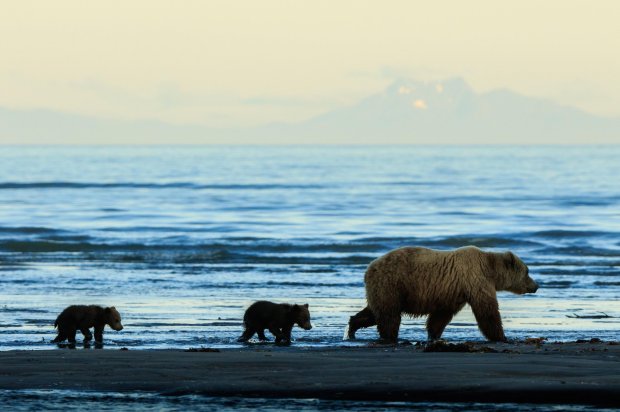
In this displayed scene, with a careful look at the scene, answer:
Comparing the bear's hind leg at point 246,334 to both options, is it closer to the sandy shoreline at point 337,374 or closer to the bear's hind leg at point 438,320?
the bear's hind leg at point 438,320

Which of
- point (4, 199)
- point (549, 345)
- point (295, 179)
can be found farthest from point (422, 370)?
point (295, 179)

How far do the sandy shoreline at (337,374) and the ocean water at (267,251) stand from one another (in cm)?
279

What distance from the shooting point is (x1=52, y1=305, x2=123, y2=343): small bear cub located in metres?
15.7

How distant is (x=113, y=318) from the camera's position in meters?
16.0

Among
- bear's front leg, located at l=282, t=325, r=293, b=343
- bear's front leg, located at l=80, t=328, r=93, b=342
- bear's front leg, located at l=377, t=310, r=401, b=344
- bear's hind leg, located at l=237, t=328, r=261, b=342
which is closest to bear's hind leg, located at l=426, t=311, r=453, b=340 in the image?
bear's front leg, located at l=377, t=310, r=401, b=344

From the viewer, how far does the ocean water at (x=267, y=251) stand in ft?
57.8

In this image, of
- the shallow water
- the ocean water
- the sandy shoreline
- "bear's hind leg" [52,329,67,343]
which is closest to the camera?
the shallow water

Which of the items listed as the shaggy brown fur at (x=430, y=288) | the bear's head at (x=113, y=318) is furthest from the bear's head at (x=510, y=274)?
the bear's head at (x=113, y=318)

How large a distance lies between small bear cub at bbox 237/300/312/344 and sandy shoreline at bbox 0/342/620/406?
10.8ft

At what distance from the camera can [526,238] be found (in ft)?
127

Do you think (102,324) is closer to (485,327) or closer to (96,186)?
(485,327)

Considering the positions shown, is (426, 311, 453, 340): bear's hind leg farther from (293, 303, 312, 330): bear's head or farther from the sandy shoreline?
the sandy shoreline

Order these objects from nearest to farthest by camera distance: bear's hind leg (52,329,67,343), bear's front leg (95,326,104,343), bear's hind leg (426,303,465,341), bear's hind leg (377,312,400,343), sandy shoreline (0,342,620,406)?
1. sandy shoreline (0,342,620,406)
2. bear's hind leg (377,312,400,343)
3. bear's hind leg (426,303,465,341)
4. bear's hind leg (52,329,67,343)
5. bear's front leg (95,326,104,343)

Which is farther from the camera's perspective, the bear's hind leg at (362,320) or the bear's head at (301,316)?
the bear's head at (301,316)
